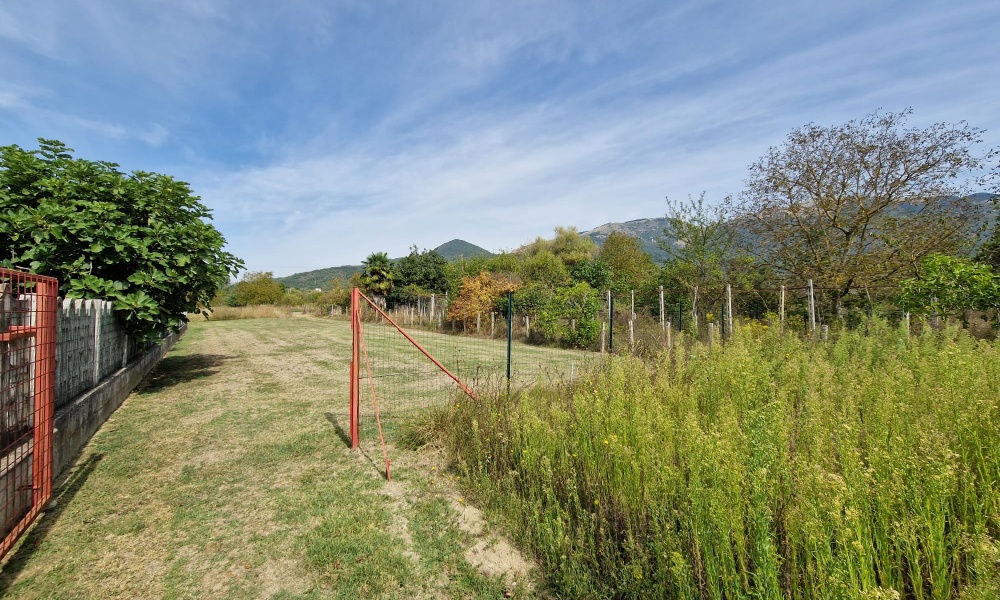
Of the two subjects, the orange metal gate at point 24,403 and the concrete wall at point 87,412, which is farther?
the concrete wall at point 87,412

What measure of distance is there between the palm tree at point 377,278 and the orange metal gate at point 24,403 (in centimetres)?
3045

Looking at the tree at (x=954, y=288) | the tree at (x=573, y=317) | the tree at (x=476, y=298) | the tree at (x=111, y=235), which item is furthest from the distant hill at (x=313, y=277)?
the tree at (x=954, y=288)

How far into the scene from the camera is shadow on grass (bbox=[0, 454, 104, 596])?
250cm

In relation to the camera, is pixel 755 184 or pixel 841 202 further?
pixel 755 184

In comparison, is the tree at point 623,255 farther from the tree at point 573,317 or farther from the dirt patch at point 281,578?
the dirt patch at point 281,578

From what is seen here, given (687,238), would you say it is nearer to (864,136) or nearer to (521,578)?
(864,136)

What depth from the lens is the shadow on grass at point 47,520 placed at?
250 centimetres

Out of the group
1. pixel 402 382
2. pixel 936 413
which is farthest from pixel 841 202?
pixel 402 382

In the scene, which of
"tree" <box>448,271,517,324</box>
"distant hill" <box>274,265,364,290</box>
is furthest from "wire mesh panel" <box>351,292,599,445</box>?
"distant hill" <box>274,265,364,290</box>

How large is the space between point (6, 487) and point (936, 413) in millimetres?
6128

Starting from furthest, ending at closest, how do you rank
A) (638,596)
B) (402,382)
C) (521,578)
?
(402,382) < (521,578) < (638,596)

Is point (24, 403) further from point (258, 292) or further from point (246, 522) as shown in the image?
point (258, 292)

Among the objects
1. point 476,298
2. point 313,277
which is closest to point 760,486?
point 476,298

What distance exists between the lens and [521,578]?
2508mm
